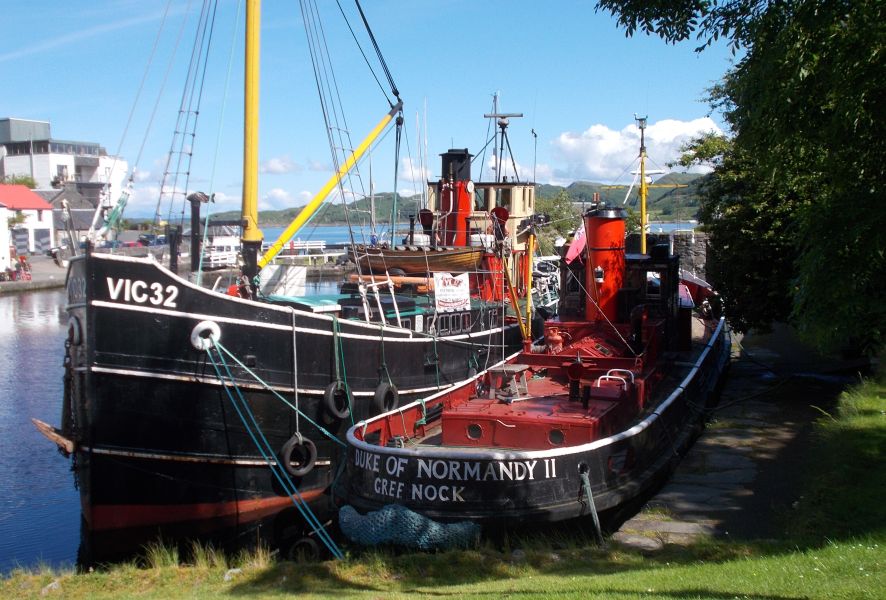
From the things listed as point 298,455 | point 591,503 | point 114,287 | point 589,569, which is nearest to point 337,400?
point 298,455

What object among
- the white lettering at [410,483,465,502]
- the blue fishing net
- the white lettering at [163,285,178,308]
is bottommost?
the blue fishing net

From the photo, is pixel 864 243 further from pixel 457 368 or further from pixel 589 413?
pixel 457 368

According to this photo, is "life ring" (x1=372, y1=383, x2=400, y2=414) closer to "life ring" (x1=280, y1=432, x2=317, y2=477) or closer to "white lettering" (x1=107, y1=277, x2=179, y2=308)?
"life ring" (x1=280, y1=432, x2=317, y2=477)

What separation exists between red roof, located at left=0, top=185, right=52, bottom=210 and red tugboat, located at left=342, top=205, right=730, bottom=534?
70767mm

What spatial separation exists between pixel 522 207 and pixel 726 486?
15.0m

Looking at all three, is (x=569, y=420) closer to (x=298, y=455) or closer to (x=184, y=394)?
(x=298, y=455)

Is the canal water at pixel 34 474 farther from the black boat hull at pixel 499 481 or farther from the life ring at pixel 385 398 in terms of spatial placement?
the life ring at pixel 385 398

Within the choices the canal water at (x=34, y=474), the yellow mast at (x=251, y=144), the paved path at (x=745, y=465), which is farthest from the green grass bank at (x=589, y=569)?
the yellow mast at (x=251, y=144)

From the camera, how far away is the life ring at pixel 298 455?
14797 mm

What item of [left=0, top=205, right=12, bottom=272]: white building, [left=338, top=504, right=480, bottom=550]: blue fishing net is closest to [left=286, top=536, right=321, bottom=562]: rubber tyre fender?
[left=338, top=504, right=480, bottom=550]: blue fishing net

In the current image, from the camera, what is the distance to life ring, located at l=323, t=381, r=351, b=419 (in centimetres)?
1548

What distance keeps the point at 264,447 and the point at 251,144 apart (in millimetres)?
5530

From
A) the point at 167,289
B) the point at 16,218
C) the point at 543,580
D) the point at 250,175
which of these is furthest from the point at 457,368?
the point at 16,218

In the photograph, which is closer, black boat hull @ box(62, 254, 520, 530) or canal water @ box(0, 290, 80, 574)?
black boat hull @ box(62, 254, 520, 530)
